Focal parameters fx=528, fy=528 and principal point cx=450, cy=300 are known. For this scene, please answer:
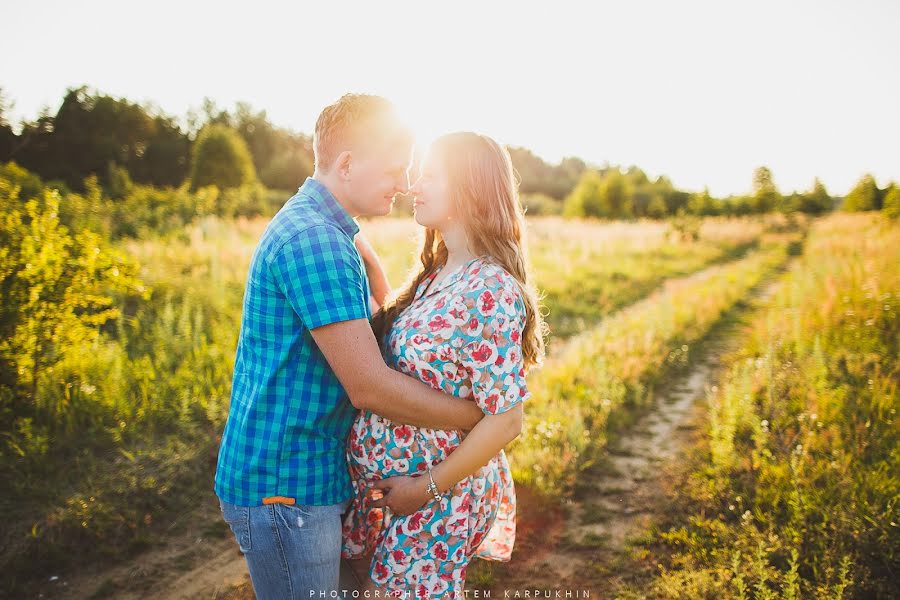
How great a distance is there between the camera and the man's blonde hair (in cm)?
187

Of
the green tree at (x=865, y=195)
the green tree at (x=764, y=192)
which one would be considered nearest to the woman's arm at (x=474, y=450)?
the green tree at (x=764, y=192)

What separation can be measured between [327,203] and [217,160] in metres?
31.0

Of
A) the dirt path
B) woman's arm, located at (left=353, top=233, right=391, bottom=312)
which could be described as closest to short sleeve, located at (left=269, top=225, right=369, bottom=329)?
woman's arm, located at (left=353, top=233, right=391, bottom=312)

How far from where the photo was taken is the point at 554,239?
18984 mm

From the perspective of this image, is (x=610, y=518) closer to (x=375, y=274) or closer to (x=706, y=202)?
(x=375, y=274)

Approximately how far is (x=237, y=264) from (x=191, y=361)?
420 centimetres

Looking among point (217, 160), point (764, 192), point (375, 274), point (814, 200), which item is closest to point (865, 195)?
point (814, 200)

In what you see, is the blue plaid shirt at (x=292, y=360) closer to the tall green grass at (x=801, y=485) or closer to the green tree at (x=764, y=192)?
the tall green grass at (x=801, y=485)

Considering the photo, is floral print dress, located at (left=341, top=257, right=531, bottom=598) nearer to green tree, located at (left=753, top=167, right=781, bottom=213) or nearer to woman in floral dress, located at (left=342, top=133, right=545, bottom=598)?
woman in floral dress, located at (left=342, top=133, right=545, bottom=598)

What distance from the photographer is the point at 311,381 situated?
1.77m

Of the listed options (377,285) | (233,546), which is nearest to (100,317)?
(233,546)

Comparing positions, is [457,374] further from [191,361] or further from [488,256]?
[191,361]

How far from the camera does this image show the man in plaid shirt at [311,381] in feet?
5.41

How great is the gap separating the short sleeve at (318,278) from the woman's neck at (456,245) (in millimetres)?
636
